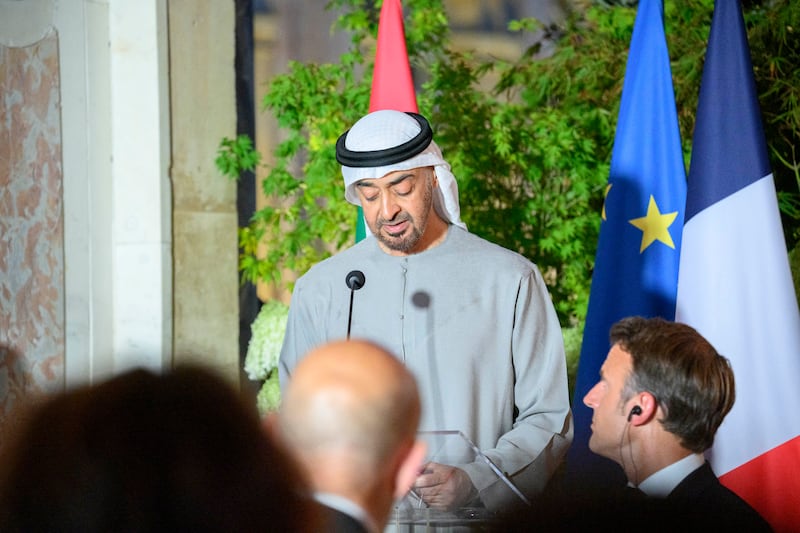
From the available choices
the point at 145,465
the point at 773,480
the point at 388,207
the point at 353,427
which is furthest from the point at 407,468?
the point at 773,480

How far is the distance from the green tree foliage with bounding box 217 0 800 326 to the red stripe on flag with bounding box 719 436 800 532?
1.61 m

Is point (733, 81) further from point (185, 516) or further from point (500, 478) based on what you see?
point (185, 516)

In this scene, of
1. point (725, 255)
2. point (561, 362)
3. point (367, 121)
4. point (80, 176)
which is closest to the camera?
point (561, 362)

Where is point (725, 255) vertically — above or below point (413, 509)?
above

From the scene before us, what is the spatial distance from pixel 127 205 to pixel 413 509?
10.3 ft

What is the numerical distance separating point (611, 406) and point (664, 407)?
0.13 metres

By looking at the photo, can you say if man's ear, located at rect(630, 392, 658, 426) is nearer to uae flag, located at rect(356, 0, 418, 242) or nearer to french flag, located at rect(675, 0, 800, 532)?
french flag, located at rect(675, 0, 800, 532)

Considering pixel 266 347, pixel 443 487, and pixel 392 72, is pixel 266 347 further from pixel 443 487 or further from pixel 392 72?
pixel 443 487

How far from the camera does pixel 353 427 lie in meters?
1.20

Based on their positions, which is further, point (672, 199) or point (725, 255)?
point (672, 199)

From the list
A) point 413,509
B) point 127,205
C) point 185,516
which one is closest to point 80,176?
point 127,205

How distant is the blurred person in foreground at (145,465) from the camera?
0.83 meters

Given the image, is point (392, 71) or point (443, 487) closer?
point (443, 487)

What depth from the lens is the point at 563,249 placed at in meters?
4.87
